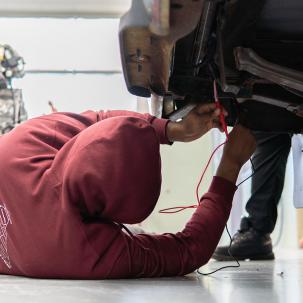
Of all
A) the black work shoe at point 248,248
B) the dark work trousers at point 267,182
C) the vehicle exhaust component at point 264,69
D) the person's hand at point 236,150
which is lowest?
the black work shoe at point 248,248

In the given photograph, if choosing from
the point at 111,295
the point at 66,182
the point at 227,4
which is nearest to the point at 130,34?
the point at 227,4

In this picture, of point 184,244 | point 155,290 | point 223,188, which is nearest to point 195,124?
point 223,188

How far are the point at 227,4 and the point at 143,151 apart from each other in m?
0.28

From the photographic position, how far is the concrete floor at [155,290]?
64 cm

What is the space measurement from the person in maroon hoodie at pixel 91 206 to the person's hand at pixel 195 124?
7.2 inches

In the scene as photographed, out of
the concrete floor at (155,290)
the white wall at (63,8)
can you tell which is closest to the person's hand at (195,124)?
the concrete floor at (155,290)

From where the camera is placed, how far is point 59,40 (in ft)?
10.5

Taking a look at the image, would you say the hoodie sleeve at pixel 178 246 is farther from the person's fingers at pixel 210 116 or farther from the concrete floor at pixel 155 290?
the person's fingers at pixel 210 116

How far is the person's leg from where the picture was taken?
154 centimetres

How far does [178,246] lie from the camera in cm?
91

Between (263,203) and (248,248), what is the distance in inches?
6.3

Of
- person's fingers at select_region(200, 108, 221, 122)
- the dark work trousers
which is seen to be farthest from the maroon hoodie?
the dark work trousers

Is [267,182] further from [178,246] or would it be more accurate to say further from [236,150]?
[178,246]

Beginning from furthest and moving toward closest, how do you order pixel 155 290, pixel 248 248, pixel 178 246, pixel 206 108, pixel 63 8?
pixel 63 8, pixel 248 248, pixel 206 108, pixel 178 246, pixel 155 290
